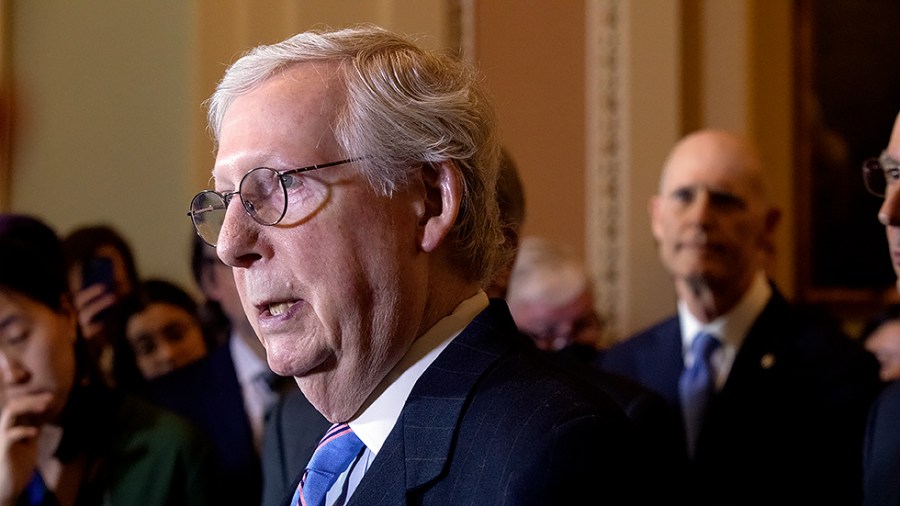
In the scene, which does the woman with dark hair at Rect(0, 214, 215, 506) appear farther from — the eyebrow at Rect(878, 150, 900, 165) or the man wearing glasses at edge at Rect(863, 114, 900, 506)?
the eyebrow at Rect(878, 150, 900, 165)

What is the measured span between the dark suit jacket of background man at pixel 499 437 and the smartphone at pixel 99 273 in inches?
107

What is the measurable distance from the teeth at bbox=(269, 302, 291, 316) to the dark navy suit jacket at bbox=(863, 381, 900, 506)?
1386 millimetres

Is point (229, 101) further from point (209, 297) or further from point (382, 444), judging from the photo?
point (209, 297)

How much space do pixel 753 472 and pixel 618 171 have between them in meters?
2.42

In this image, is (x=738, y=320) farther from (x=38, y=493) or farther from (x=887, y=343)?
(x=38, y=493)

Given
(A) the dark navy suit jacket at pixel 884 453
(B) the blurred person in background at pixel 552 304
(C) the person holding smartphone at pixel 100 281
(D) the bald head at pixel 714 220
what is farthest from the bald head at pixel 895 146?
(C) the person holding smartphone at pixel 100 281

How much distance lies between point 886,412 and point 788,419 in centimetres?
75

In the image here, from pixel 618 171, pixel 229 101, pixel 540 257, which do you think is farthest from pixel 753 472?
pixel 618 171

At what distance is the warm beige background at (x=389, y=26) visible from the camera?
5.02 metres

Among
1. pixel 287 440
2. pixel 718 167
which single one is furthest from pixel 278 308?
pixel 718 167

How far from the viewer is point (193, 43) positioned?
516 centimetres

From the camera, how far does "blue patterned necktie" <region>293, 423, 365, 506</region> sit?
190cm

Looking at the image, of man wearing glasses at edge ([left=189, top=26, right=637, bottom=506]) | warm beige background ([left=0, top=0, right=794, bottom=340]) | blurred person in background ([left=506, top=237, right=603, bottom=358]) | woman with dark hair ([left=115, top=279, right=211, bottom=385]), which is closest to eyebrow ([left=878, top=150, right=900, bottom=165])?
man wearing glasses at edge ([left=189, top=26, right=637, bottom=506])

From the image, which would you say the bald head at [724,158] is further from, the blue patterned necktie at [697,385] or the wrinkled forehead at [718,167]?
the blue patterned necktie at [697,385]
